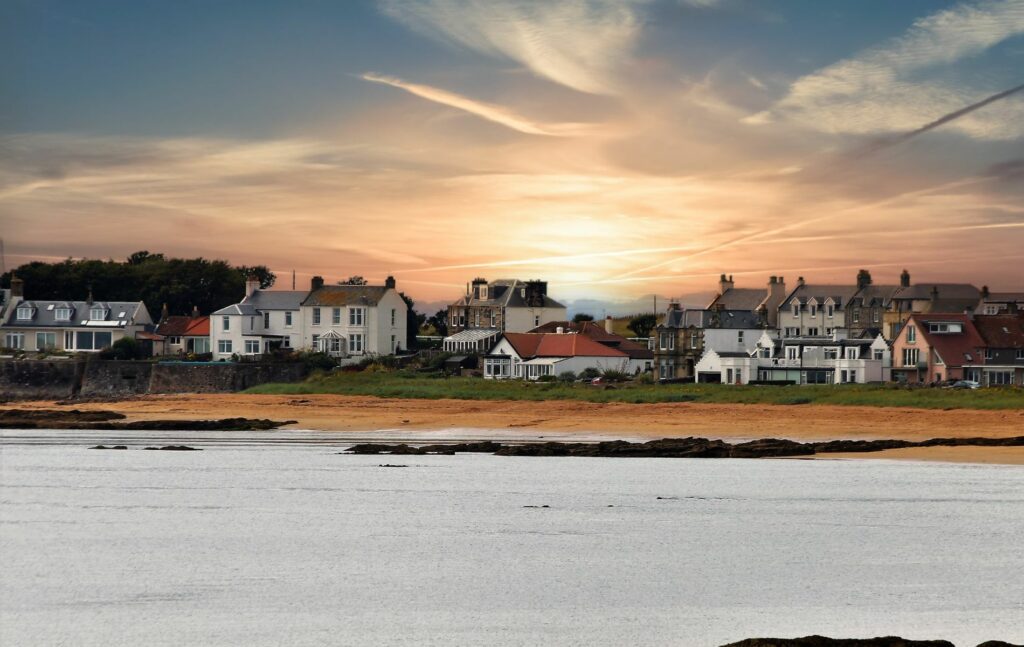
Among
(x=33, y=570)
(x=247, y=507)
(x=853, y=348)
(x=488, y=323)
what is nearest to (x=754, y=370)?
(x=853, y=348)

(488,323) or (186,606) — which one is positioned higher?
(488,323)

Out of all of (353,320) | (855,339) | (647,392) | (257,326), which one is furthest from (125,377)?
(855,339)

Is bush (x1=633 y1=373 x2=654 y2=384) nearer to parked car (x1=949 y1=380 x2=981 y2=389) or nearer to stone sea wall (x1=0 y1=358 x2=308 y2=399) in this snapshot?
parked car (x1=949 y1=380 x2=981 y2=389)

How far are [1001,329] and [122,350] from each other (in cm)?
5543

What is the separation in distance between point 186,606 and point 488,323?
76.6m

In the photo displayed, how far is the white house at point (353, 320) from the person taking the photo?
77.3m

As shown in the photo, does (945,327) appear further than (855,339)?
No

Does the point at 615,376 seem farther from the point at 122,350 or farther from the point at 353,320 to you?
the point at 122,350

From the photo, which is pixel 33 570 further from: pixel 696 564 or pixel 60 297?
pixel 60 297

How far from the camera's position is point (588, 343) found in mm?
72000

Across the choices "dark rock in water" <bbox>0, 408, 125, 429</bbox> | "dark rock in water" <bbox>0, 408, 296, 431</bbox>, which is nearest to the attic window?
"dark rock in water" <bbox>0, 408, 296, 431</bbox>

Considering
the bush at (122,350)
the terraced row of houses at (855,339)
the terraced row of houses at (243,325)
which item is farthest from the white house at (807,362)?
the bush at (122,350)

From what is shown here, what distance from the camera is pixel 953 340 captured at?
64.4m

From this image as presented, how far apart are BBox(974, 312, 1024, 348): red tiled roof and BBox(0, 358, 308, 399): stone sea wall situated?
129 feet
